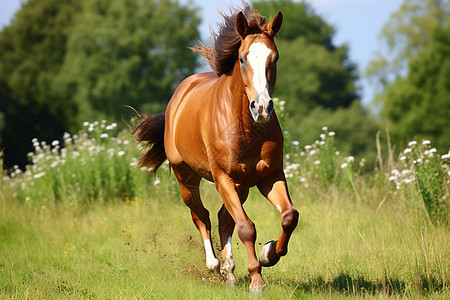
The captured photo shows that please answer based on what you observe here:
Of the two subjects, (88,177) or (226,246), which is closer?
(226,246)

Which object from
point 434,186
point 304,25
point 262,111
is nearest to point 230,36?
point 262,111

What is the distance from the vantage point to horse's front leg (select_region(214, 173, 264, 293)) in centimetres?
482

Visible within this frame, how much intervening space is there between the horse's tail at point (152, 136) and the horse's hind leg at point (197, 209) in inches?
31.9

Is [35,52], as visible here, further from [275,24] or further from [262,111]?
[262,111]

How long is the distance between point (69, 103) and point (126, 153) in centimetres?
2466

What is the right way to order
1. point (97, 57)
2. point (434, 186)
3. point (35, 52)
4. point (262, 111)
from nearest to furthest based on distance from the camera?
point (262, 111), point (434, 186), point (97, 57), point (35, 52)

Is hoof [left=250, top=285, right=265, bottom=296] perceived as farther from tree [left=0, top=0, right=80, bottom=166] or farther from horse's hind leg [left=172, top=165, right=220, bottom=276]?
tree [left=0, top=0, right=80, bottom=166]

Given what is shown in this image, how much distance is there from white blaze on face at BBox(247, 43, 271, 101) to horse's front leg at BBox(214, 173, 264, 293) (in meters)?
1.03

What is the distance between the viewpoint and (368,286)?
17.7 ft

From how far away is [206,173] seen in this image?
19.0 feet

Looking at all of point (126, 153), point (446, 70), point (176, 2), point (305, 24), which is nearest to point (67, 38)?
point (176, 2)

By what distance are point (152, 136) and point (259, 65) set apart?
3.34 metres

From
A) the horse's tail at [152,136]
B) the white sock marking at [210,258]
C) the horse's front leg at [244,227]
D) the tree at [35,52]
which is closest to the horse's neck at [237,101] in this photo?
the horse's front leg at [244,227]

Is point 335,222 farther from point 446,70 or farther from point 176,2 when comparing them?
point 176,2
